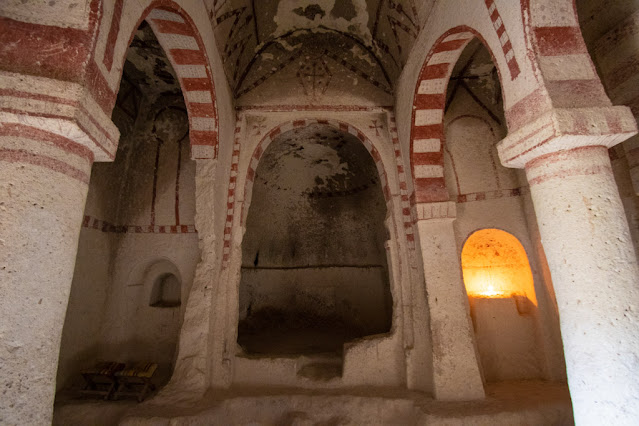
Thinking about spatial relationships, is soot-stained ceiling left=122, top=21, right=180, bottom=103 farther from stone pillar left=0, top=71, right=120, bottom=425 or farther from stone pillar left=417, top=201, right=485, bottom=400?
stone pillar left=417, top=201, right=485, bottom=400

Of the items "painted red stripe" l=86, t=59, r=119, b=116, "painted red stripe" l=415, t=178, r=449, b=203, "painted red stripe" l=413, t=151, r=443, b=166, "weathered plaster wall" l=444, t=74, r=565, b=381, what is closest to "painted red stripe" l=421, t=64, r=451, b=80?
"painted red stripe" l=413, t=151, r=443, b=166

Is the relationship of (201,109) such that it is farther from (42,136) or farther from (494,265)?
(494,265)

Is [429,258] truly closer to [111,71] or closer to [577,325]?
[577,325]

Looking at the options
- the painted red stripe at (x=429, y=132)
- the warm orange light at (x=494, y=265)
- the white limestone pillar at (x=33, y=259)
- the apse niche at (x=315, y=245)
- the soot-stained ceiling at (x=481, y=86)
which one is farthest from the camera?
the apse niche at (x=315, y=245)

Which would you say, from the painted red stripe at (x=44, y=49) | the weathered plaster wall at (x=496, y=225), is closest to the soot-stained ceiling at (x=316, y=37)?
the weathered plaster wall at (x=496, y=225)

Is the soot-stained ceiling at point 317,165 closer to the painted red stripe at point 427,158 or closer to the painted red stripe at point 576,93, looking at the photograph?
the painted red stripe at point 427,158

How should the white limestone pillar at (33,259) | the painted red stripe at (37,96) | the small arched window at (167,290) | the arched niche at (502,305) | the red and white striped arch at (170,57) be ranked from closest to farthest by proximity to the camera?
the white limestone pillar at (33,259) < the painted red stripe at (37,96) < the red and white striped arch at (170,57) < the arched niche at (502,305) < the small arched window at (167,290)

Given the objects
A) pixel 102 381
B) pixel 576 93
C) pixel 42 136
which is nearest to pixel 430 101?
pixel 576 93

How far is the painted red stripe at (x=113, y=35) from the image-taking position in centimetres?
229

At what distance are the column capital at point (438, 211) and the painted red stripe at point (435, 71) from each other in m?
1.78

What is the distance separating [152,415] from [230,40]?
515 centimetres

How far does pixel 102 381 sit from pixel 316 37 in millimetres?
6496

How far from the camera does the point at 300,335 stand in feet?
Result: 24.3

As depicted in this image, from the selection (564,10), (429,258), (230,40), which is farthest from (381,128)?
(564,10)
